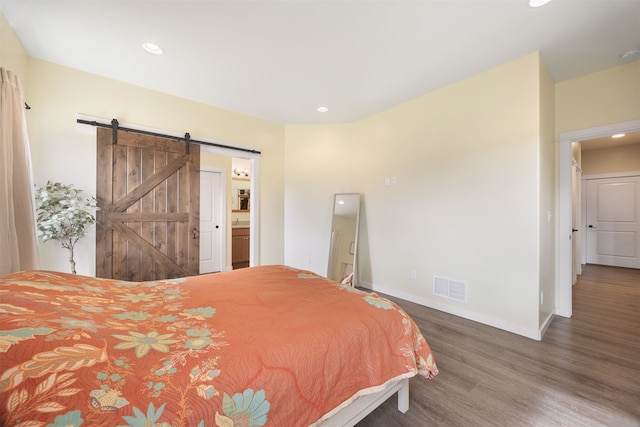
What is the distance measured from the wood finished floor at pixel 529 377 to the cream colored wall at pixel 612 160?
414cm

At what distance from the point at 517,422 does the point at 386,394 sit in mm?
774

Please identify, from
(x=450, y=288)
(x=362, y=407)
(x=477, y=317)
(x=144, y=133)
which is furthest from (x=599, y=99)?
(x=144, y=133)

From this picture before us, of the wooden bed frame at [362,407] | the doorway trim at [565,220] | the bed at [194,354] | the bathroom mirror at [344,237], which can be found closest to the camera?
the bed at [194,354]

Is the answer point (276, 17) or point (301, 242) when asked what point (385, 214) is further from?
point (276, 17)

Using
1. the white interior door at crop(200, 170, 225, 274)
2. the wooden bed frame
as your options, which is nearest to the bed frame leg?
the wooden bed frame

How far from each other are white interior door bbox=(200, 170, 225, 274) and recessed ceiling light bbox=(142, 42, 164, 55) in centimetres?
265

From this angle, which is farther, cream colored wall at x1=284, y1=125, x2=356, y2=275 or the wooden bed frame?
cream colored wall at x1=284, y1=125, x2=356, y2=275

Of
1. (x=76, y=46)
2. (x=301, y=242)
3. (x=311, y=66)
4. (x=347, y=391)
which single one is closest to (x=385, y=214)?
(x=301, y=242)

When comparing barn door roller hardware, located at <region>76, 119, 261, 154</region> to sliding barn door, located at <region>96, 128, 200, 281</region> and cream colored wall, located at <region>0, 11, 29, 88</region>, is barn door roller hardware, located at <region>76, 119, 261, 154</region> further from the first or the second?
cream colored wall, located at <region>0, 11, 29, 88</region>

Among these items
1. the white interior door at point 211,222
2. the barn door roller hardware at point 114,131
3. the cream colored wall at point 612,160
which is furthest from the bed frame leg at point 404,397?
the cream colored wall at point 612,160

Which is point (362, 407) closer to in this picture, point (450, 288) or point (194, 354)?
point (194, 354)

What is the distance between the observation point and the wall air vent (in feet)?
9.48

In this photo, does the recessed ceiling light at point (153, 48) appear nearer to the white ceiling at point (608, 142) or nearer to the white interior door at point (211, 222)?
the white interior door at point (211, 222)

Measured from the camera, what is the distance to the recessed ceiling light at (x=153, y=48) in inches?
87.1
